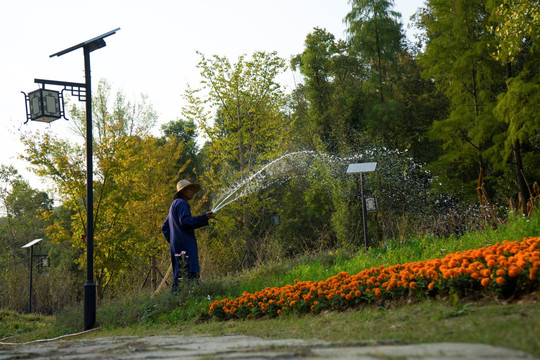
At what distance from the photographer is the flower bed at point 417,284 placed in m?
4.10

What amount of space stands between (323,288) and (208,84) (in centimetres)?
1221

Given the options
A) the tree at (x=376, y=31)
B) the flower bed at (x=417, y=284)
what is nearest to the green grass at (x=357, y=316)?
the flower bed at (x=417, y=284)

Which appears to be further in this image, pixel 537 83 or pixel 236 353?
pixel 537 83

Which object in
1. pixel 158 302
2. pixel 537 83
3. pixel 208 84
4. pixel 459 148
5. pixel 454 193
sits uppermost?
pixel 208 84

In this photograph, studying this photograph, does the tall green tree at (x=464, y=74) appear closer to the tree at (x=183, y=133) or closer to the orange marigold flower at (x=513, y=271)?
the orange marigold flower at (x=513, y=271)

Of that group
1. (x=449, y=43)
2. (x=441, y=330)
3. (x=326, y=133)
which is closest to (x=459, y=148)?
(x=449, y=43)

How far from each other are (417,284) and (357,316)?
668 mm

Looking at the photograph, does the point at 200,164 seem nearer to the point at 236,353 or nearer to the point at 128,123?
the point at 128,123

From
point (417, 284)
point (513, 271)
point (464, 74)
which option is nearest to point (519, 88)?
point (464, 74)

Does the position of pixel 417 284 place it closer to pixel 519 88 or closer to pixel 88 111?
pixel 88 111

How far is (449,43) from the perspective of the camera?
16984 mm

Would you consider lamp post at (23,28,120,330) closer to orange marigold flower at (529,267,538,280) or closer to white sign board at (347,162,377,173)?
white sign board at (347,162,377,173)

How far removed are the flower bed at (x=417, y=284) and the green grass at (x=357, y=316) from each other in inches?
5.3

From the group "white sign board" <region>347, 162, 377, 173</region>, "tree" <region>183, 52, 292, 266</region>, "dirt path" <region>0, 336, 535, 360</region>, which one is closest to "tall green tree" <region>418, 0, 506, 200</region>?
"tree" <region>183, 52, 292, 266</region>
